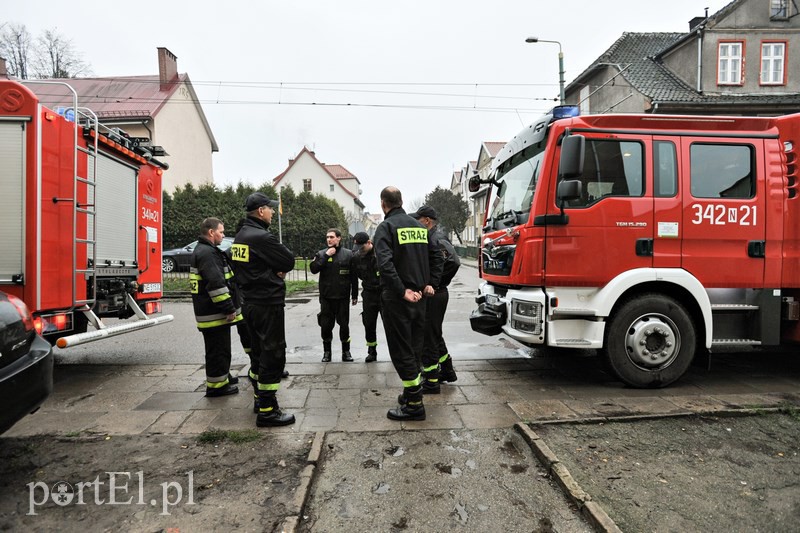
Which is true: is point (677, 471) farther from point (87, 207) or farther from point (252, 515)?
point (87, 207)

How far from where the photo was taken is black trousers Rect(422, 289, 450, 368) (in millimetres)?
4613

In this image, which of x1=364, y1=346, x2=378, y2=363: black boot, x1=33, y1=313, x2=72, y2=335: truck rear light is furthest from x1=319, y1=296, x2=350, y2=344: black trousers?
x1=33, y1=313, x2=72, y2=335: truck rear light

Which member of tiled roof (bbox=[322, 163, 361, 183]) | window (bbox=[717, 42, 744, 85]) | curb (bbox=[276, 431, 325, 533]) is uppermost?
tiled roof (bbox=[322, 163, 361, 183])

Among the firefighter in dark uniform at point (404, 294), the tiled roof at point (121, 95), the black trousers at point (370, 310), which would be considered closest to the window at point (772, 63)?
the black trousers at point (370, 310)

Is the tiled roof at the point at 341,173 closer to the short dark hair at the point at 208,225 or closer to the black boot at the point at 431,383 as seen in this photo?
the short dark hair at the point at 208,225

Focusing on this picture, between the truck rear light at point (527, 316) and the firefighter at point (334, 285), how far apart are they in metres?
2.30

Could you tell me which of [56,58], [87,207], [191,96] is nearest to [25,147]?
[87,207]

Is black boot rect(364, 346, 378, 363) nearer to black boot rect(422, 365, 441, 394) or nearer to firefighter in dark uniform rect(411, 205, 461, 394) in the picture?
firefighter in dark uniform rect(411, 205, 461, 394)

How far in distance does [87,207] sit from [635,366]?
20.5 feet

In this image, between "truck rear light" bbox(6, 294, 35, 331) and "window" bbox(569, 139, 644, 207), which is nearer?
"truck rear light" bbox(6, 294, 35, 331)

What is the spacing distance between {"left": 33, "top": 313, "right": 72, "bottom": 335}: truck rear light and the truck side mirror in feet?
17.3

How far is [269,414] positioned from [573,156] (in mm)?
3604

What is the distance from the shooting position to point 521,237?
15.3 ft

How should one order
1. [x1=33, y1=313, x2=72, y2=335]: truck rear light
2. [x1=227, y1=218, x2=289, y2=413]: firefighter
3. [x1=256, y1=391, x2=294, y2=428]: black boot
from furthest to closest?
1. [x1=33, y1=313, x2=72, y2=335]: truck rear light
2. [x1=227, y1=218, x2=289, y2=413]: firefighter
3. [x1=256, y1=391, x2=294, y2=428]: black boot
